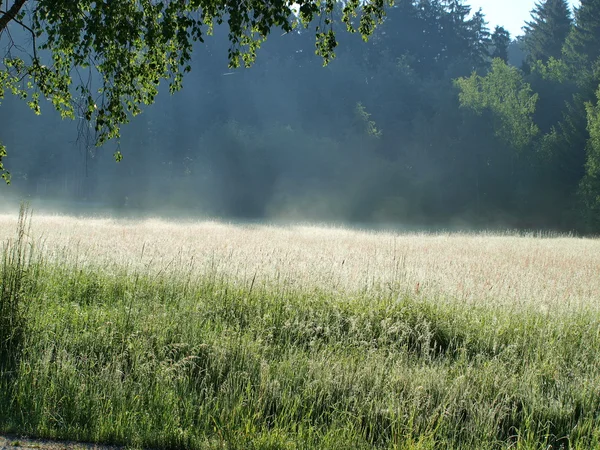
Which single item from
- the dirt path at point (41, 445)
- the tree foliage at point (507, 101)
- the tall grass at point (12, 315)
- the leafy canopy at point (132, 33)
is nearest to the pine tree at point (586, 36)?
the tree foliage at point (507, 101)

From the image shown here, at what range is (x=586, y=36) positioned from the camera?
6341 cm

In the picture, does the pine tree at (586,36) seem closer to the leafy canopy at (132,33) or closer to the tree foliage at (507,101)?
the tree foliage at (507,101)

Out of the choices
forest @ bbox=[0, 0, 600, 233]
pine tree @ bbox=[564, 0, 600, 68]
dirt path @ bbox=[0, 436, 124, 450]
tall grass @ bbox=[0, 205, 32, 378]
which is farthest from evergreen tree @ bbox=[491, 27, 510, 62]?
dirt path @ bbox=[0, 436, 124, 450]

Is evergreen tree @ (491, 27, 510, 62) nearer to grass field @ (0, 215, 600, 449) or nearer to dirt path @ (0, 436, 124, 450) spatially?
grass field @ (0, 215, 600, 449)

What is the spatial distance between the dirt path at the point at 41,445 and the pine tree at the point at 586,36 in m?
68.7

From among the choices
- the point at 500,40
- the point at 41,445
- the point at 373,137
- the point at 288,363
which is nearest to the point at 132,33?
the point at 288,363

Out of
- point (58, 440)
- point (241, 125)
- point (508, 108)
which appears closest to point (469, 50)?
point (508, 108)

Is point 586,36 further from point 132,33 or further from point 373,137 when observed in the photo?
point 132,33

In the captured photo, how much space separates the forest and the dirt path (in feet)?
153

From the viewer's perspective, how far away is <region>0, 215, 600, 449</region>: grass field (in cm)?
509

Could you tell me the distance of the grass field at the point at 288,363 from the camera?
200 inches

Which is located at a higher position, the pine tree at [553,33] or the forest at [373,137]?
the pine tree at [553,33]

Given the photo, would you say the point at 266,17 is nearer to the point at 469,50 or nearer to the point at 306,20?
the point at 306,20

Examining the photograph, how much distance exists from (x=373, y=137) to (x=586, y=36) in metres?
25.2
